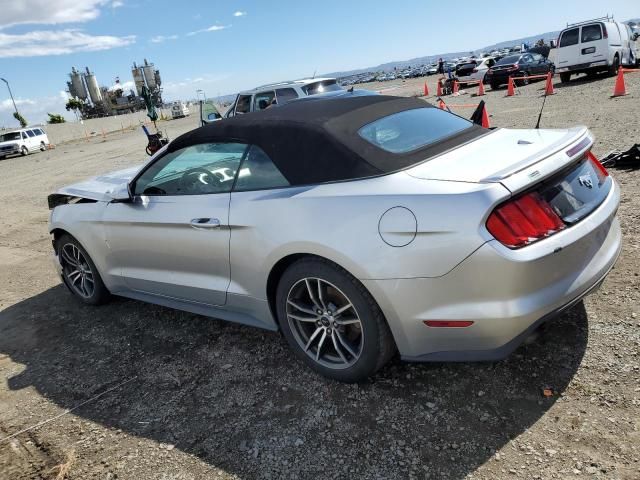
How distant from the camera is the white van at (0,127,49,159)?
3005 centimetres

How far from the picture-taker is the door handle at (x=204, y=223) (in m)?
3.17

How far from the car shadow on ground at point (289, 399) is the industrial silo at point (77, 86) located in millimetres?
113261

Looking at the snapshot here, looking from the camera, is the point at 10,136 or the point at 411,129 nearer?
the point at 411,129

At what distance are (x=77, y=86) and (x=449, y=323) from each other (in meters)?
116

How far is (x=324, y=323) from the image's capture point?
290 centimetres

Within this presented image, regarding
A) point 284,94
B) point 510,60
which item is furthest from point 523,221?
point 510,60


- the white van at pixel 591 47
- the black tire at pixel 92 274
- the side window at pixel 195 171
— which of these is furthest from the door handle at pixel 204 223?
the white van at pixel 591 47

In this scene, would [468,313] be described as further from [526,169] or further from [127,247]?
[127,247]

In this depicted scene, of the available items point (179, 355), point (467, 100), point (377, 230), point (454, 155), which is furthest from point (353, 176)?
point (467, 100)

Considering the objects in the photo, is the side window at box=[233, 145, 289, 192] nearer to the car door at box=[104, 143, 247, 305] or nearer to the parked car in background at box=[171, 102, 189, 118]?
the car door at box=[104, 143, 247, 305]

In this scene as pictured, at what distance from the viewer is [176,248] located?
3480 mm

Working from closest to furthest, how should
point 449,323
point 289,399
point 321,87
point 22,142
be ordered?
point 449,323, point 289,399, point 321,87, point 22,142

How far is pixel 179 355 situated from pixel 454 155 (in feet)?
7.65

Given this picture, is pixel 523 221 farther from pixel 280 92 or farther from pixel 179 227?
pixel 280 92
